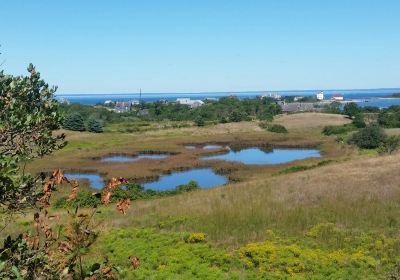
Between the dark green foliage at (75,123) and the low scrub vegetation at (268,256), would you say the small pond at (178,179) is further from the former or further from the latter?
the dark green foliage at (75,123)

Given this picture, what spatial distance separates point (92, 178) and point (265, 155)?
106 ft

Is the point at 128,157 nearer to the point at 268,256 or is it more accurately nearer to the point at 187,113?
the point at 268,256

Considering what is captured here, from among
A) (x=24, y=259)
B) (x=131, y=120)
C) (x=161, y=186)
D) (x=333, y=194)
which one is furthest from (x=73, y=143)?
(x=24, y=259)

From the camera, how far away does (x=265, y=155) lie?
7619cm

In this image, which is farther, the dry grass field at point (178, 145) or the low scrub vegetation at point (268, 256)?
the dry grass field at point (178, 145)

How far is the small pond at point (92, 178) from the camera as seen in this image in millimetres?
49931

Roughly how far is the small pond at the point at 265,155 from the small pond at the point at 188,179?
11.1 m

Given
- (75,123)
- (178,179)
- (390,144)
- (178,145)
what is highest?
(390,144)

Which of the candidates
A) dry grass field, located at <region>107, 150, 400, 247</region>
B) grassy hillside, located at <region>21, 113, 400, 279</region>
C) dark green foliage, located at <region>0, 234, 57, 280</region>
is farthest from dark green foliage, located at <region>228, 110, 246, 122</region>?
dark green foliage, located at <region>0, 234, 57, 280</region>

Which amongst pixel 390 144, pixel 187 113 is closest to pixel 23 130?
pixel 390 144

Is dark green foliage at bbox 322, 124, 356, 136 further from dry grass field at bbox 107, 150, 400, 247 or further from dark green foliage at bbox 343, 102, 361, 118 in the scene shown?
dry grass field at bbox 107, 150, 400, 247

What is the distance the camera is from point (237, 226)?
77.0 feet

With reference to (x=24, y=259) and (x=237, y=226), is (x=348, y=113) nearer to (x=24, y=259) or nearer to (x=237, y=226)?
(x=237, y=226)

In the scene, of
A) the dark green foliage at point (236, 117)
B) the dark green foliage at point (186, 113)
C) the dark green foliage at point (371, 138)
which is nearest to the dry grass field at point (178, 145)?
the dark green foliage at point (371, 138)
